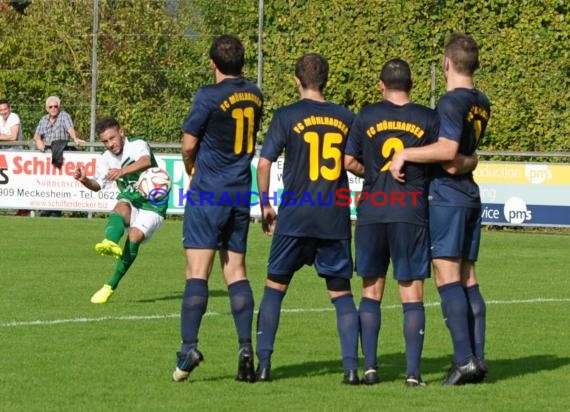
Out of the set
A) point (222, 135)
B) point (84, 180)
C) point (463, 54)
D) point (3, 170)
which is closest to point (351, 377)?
point (222, 135)

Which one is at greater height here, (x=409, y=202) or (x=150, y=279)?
(x=409, y=202)

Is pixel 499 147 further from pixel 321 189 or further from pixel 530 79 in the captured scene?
pixel 321 189

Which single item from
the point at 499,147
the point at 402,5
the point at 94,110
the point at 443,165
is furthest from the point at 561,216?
the point at 443,165

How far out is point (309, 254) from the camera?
8984 mm

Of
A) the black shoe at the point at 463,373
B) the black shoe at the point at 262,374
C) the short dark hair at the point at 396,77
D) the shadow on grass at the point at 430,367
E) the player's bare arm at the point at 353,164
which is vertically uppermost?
the short dark hair at the point at 396,77

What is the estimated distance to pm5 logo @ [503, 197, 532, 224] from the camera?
899 inches

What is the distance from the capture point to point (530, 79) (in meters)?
25.8

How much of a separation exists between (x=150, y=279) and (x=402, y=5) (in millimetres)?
12610

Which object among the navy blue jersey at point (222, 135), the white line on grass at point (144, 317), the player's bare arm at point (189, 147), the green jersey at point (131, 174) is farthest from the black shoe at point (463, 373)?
the green jersey at point (131, 174)

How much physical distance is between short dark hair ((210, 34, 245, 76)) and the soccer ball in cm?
479

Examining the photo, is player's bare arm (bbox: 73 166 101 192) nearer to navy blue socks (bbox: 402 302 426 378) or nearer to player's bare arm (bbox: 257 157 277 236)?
player's bare arm (bbox: 257 157 277 236)

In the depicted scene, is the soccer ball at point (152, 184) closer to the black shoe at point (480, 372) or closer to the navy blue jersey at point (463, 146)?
the navy blue jersey at point (463, 146)

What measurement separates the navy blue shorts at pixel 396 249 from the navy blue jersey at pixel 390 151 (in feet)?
0.17

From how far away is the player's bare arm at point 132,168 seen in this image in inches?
521
